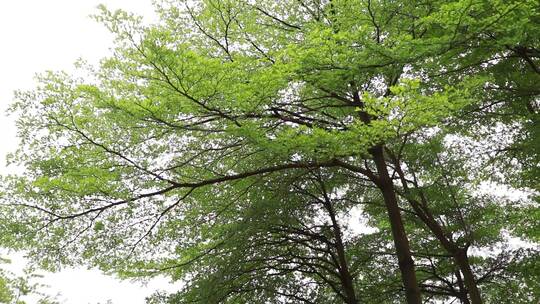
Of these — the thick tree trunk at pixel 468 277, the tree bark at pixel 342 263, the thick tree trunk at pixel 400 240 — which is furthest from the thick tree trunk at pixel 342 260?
the thick tree trunk at pixel 468 277

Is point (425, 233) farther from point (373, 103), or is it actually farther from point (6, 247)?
point (6, 247)

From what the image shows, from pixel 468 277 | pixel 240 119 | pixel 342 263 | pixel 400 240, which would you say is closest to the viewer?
pixel 240 119

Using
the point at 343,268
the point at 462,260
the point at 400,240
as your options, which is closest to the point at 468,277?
the point at 462,260

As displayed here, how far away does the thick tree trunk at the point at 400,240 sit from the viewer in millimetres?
5871

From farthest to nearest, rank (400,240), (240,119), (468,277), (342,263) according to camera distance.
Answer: (342,263) < (468,277) < (400,240) < (240,119)

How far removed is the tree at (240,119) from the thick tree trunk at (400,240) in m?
0.02

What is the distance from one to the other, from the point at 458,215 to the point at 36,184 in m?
8.24

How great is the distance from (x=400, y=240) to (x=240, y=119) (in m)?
3.16

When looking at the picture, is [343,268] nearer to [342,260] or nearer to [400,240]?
[342,260]

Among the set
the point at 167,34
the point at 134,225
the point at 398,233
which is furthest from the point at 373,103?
the point at 134,225

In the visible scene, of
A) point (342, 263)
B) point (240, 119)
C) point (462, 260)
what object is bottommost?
point (240, 119)

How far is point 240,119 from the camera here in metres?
5.09

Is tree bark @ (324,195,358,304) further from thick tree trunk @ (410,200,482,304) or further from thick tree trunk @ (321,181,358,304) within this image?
thick tree trunk @ (410,200,482,304)

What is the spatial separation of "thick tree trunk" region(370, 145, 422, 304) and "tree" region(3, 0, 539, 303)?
0.02 meters
